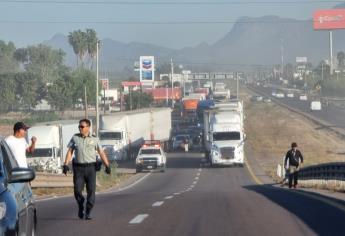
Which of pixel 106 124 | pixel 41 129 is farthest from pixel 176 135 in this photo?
pixel 41 129

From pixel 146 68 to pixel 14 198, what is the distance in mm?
164736

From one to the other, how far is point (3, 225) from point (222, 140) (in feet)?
186

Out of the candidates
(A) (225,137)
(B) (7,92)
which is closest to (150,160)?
(A) (225,137)

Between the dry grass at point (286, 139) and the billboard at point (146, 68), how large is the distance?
38.4 metres

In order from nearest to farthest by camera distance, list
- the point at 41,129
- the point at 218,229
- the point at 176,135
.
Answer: the point at 218,229 → the point at 41,129 → the point at 176,135

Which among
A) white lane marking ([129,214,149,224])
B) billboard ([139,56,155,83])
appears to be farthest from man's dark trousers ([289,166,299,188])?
billboard ([139,56,155,83])

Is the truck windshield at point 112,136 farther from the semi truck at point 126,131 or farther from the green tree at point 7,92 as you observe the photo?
the green tree at point 7,92

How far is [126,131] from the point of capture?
241ft

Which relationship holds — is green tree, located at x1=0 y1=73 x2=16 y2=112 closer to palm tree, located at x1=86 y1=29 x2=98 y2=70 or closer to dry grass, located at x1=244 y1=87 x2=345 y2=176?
dry grass, located at x1=244 y1=87 x2=345 y2=176

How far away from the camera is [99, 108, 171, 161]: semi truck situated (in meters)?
72.6

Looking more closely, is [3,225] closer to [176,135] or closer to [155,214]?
[155,214]

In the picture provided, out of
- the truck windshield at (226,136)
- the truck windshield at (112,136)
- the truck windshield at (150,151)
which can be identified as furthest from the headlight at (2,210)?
the truck windshield at (112,136)

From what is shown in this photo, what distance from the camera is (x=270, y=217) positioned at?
18031mm

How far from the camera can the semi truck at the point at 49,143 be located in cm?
5659
